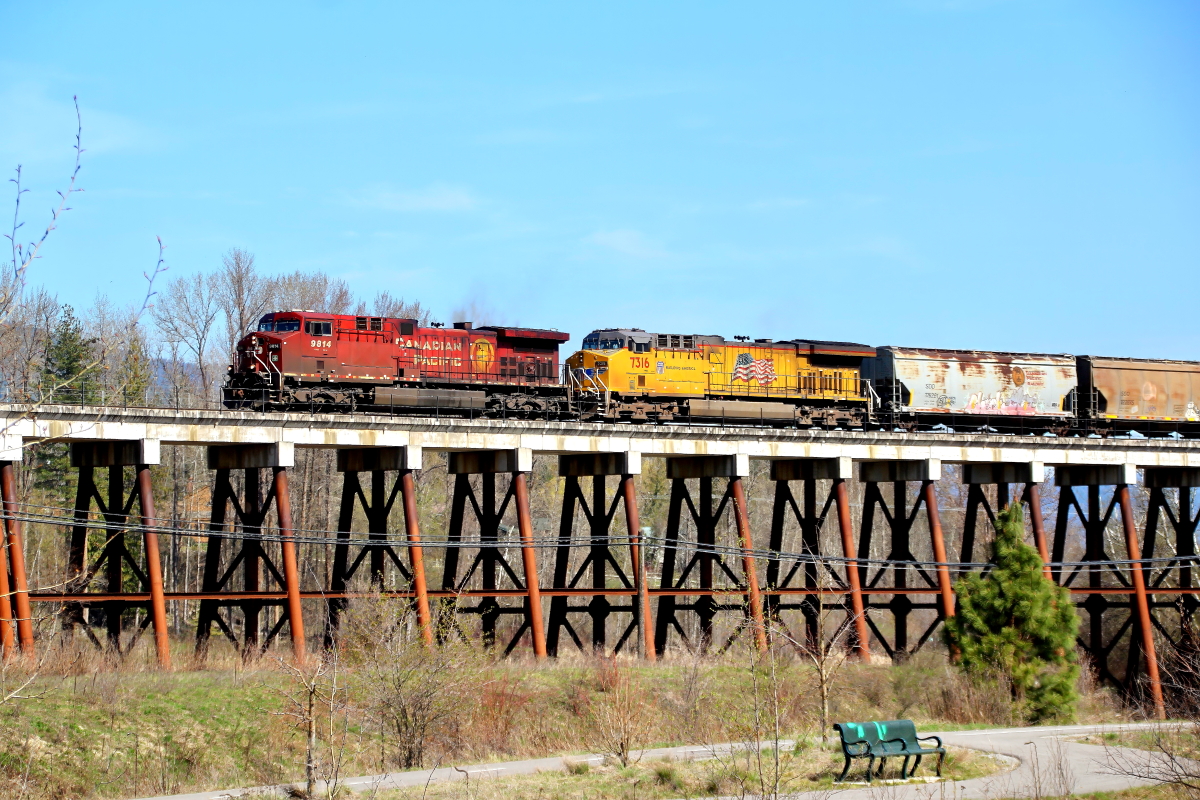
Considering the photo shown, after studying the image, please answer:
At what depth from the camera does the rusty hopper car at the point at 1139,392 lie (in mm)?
42781

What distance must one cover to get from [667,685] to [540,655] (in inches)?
136

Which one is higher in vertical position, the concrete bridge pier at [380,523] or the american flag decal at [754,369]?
the american flag decal at [754,369]

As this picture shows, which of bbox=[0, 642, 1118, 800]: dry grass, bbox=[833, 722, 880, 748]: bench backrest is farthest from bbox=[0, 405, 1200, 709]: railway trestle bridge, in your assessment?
bbox=[833, 722, 880, 748]: bench backrest

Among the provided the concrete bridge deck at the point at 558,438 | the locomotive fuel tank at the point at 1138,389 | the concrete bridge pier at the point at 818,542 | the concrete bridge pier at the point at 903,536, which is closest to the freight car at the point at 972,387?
the locomotive fuel tank at the point at 1138,389

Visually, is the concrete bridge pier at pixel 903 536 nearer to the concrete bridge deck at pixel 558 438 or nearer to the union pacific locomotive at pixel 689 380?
the concrete bridge deck at pixel 558 438

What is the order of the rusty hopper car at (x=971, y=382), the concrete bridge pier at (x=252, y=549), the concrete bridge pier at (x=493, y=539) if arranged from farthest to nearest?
the rusty hopper car at (x=971, y=382)
the concrete bridge pier at (x=493, y=539)
the concrete bridge pier at (x=252, y=549)

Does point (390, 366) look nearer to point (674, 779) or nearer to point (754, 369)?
point (754, 369)

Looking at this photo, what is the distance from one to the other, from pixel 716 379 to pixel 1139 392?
1520cm

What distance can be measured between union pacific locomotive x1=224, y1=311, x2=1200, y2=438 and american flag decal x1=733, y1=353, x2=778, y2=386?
0.04 meters

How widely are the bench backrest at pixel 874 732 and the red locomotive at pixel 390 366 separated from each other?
1560 centimetres

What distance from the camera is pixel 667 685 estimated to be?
2853 centimetres

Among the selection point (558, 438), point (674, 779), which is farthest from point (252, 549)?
point (674, 779)

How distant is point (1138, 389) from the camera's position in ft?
143

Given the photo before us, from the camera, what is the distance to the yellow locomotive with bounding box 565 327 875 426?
124ft
